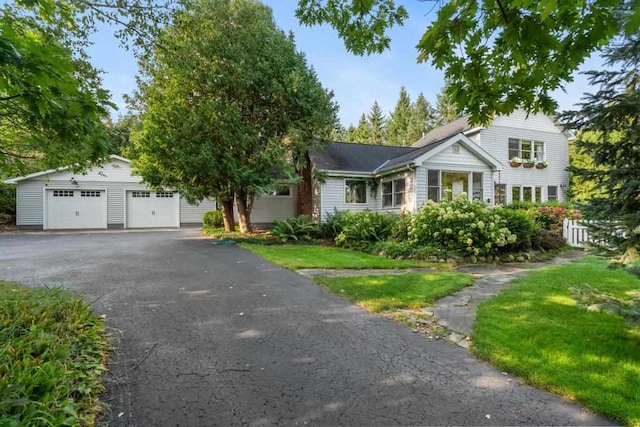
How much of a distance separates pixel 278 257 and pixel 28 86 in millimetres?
7119

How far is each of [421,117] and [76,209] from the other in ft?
132

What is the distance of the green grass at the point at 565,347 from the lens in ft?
8.51

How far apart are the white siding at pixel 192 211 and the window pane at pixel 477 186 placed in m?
16.0

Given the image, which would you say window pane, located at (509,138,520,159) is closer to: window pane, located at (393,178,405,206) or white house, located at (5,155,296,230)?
window pane, located at (393,178,405,206)

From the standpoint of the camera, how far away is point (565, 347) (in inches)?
133

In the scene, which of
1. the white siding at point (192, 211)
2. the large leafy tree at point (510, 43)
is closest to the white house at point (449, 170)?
the white siding at point (192, 211)

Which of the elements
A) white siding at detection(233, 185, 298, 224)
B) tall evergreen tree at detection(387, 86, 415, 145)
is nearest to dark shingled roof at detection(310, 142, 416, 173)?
white siding at detection(233, 185, 298, 224)

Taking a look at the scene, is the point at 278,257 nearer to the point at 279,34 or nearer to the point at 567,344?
the point at 567,344

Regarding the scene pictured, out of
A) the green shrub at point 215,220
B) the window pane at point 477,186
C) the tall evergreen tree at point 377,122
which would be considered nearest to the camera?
the window pane at point 477,186

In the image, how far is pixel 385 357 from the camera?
3.32 meters

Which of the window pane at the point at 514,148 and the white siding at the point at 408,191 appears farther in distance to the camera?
the window pane at the point at 514,148

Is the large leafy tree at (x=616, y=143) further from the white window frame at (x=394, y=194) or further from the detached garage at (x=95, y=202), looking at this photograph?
the detached garage at (x=95, y=202)

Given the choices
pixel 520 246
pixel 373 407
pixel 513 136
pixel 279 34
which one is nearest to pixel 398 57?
pixel 373 407

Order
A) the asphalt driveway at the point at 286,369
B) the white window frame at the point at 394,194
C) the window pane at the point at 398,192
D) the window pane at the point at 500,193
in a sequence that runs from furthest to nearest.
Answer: the window pane at the point at 500,193 < the window pane at the point at 398,192 < the white window frame at the point at 394,194 < the asphalt driveway at the point at 286,369
